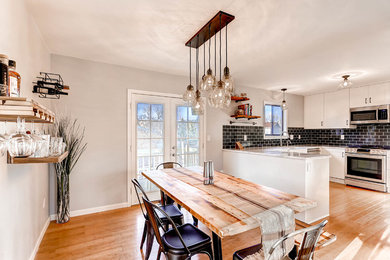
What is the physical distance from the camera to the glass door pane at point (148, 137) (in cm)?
350

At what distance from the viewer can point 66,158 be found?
2766 mm

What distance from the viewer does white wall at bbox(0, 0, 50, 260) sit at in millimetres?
1328

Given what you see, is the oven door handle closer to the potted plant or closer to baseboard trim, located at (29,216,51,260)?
the potted plant

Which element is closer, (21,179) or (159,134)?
(21,179)

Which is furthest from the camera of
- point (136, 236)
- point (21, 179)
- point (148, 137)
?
point (148, 137)

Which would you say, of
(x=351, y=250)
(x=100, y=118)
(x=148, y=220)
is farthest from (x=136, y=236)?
(x=351, y=250)

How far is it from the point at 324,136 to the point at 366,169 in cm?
157

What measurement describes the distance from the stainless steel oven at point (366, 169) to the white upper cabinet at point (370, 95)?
3.61 ft

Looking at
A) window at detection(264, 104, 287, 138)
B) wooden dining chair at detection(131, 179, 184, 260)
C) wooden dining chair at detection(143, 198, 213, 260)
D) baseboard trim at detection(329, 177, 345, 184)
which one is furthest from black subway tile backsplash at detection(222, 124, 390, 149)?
wooden dining chair at detection(143, 198, 213, 260)

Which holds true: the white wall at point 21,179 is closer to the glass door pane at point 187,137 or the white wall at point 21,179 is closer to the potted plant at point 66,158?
the potted plant at point 66,158

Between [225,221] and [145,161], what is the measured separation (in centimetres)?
258

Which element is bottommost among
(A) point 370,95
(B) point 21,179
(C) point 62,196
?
(C) point 62,196

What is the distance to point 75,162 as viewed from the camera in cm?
291

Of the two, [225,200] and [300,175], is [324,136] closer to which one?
[300,175]
